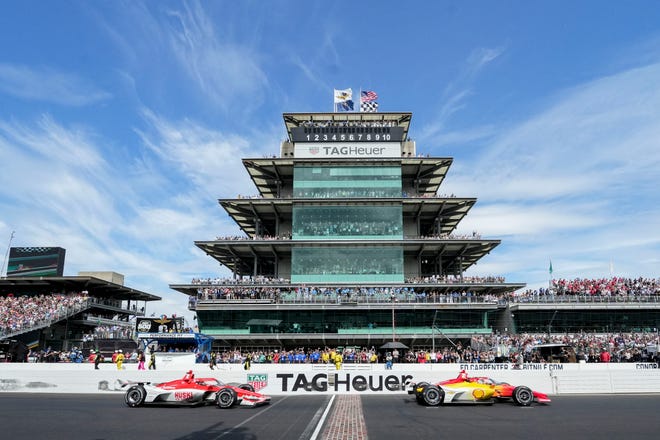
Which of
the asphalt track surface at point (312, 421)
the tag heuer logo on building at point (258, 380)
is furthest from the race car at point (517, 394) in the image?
the tag heuer logo on building at point (258, 380)

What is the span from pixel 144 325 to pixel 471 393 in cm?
2954

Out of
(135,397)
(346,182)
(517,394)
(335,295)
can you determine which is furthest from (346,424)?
(346,182)

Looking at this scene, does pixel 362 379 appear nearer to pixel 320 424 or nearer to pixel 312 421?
pixel 312 421

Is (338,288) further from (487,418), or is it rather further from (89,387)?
(487,418)

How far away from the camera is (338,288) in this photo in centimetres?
5519

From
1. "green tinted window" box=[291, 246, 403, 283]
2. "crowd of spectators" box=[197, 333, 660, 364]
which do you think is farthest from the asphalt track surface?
"green tinted window" box=[291, 246, 403, 283]

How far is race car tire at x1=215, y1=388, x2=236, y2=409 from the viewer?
63.3ft

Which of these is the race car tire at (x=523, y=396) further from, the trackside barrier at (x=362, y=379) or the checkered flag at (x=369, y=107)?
the checkered flag at (x=369, y=107)

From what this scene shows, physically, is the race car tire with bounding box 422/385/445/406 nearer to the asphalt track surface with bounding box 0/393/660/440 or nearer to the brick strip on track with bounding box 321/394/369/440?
the asphalt track surface with bounding box 0/393/660/440

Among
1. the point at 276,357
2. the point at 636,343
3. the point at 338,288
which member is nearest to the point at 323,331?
the point at 338,288

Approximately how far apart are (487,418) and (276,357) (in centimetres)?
2686

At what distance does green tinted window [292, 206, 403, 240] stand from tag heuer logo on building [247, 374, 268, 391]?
Result: 31.3 meters

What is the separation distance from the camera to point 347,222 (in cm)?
5750

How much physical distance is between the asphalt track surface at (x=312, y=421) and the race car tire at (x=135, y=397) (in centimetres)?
47
